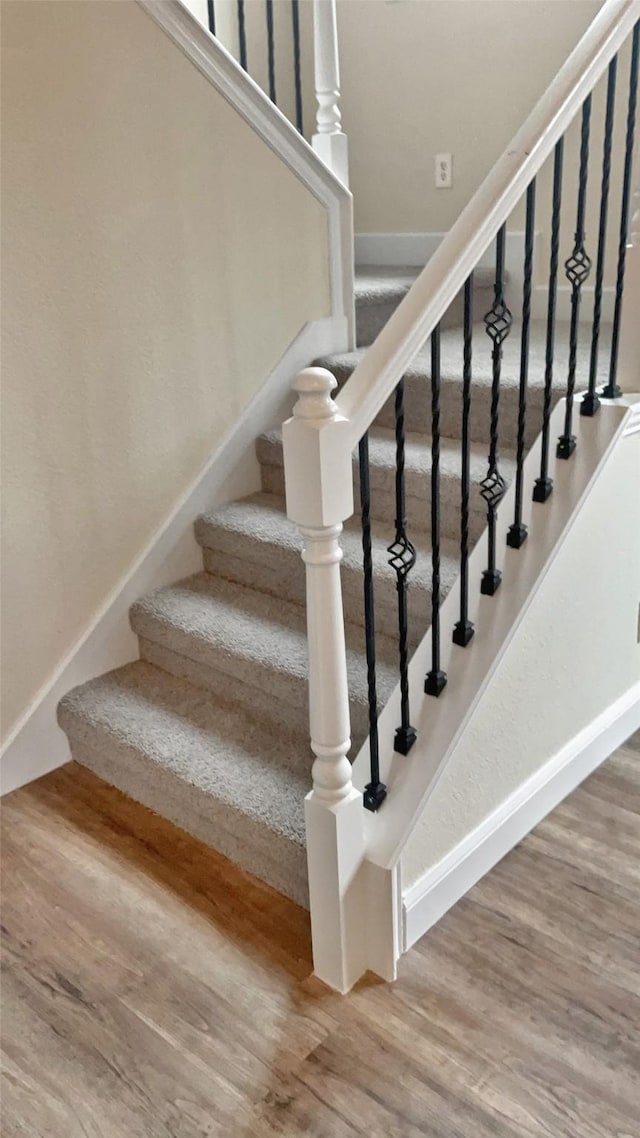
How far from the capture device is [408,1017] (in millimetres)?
1635

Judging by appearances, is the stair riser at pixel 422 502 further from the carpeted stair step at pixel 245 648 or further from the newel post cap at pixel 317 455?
the newel post cap at pixel 317 455

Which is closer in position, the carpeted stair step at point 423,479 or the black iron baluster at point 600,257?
the black iron baluster at point 600,257

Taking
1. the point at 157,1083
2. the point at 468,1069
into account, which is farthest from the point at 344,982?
the point at 157,1083

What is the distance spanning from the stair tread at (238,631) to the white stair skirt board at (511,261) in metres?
1.36

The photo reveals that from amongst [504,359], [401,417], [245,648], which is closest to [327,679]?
[401,417]

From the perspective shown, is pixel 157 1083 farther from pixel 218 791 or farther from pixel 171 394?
pixel 171 394

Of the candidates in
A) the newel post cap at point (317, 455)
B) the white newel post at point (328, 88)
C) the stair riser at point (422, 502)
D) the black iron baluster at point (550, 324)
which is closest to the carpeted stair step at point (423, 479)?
the stair riser at point (422, 502)

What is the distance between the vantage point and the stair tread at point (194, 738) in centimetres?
193

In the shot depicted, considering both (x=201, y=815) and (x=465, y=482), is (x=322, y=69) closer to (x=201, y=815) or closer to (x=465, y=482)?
(x=465, y=482)

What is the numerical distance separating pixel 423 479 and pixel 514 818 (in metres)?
0.84

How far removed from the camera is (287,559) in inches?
94.0

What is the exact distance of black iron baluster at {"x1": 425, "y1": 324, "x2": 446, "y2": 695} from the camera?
1552 millimetres

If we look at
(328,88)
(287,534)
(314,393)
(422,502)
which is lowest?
(287,534)

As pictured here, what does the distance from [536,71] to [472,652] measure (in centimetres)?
216
